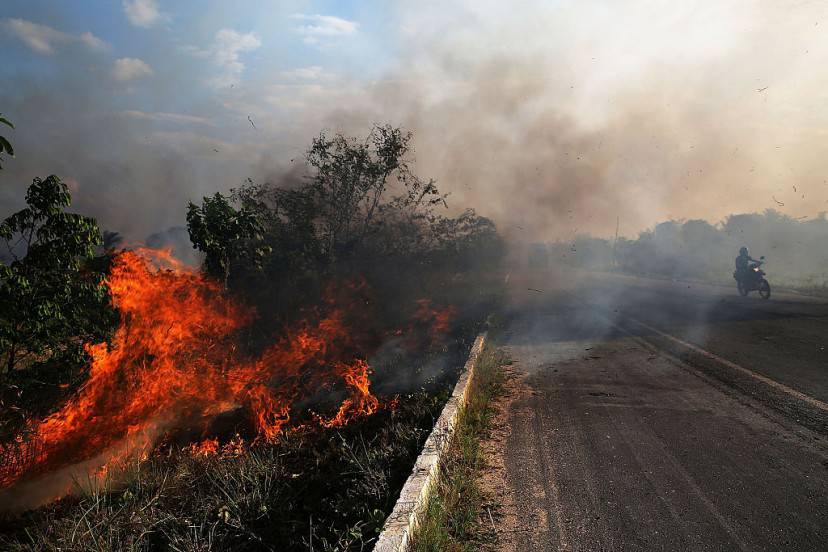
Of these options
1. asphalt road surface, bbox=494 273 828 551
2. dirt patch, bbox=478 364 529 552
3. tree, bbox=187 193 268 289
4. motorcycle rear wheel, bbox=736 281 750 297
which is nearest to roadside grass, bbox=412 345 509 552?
dirt patch, bbox=478 364 529 552

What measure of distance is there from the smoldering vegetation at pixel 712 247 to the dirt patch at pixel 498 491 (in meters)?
27.0

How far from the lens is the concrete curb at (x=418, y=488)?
3.11 m

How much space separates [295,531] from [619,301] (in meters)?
16.7

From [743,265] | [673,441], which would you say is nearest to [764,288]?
[743,265]

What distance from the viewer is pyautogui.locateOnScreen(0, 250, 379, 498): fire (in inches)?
259

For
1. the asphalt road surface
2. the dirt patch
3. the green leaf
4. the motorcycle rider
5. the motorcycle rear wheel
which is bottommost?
the dirt patch

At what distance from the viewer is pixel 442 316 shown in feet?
44.9

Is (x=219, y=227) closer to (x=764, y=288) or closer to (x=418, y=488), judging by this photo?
(x=418, y=488)

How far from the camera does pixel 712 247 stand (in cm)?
4362

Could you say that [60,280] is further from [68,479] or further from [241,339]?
[241,339]

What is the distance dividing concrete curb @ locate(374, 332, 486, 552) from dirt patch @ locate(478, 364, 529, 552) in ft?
1.58

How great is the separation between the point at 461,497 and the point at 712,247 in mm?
49353

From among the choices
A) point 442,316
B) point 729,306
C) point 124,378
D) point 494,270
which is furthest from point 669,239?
point 124,378

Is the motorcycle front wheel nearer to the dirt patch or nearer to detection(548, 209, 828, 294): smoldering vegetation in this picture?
the dirt patch
